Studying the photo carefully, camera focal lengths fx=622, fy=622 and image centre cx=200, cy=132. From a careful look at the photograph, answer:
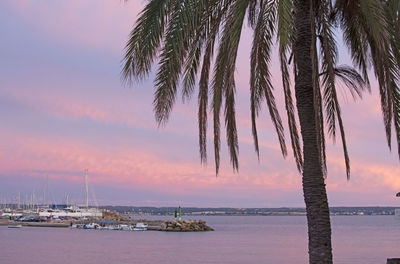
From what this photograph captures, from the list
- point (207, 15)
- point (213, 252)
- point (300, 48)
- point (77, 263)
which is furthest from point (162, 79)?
point (213, 252)

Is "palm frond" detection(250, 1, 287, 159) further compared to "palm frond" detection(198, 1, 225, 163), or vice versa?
"palm frond" detection(198, 1, 225, 163)

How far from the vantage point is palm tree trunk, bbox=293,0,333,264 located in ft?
32.0

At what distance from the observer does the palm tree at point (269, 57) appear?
9.67 m

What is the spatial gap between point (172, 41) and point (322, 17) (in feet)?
9.89

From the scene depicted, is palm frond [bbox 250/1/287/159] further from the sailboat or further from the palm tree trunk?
the sailboat

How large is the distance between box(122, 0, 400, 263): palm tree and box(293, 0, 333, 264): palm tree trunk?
16 mm

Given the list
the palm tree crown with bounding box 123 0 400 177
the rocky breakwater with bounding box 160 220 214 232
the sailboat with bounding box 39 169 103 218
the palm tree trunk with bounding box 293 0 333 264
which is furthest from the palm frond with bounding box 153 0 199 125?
the sailboat with bounding box 39 169 103 218

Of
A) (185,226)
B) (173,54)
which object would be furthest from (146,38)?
(185,226)

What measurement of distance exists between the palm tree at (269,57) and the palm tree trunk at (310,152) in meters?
0.02

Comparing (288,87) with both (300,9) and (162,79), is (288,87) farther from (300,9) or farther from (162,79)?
(162,79)

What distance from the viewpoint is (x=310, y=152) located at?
9992 mm

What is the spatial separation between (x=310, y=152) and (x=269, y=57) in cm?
259

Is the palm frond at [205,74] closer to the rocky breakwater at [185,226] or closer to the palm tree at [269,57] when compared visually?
the palm tree at [269,57]

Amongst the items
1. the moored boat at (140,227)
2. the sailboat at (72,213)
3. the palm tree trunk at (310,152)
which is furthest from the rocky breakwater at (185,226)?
the palm tree trunk at (310,152)
